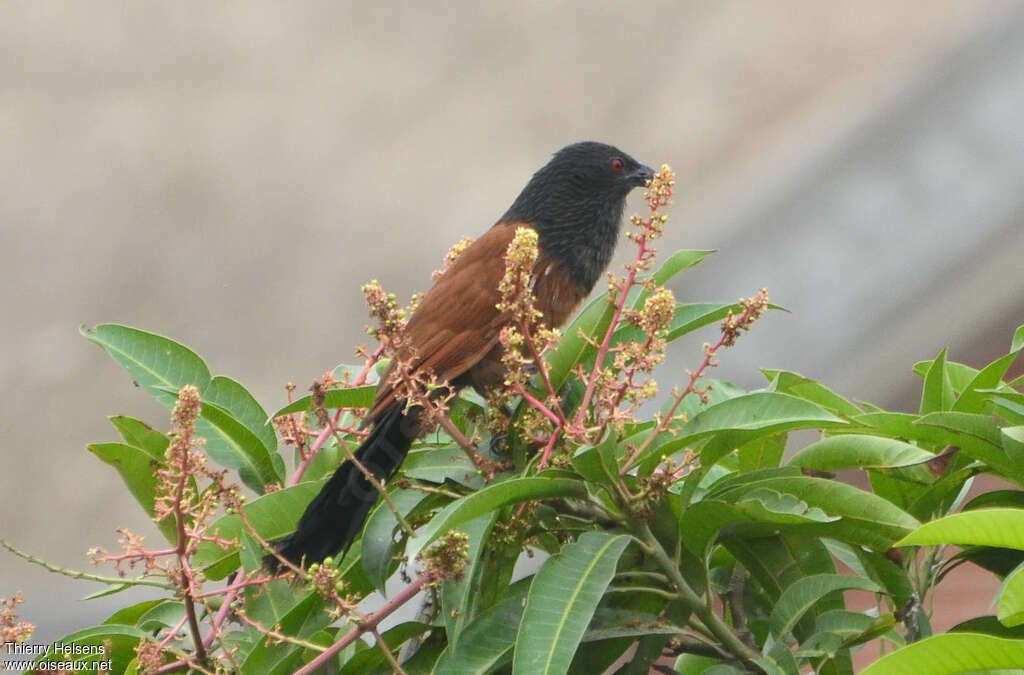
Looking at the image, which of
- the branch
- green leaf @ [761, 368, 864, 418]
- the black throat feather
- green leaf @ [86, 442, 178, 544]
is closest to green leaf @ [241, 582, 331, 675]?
the branch

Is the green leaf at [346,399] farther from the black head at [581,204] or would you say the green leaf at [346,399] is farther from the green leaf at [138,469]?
the black head at [581,204]

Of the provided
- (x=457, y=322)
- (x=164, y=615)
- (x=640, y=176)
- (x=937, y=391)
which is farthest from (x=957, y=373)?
(x=640, y=176)

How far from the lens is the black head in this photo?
2570 millimetres

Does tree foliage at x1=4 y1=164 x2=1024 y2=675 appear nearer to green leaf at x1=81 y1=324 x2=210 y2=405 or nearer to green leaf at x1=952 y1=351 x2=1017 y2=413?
green leaf at x1=952 y1=351 x2=1017 y2=413

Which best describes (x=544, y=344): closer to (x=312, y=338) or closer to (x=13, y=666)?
(x=13, y=666)

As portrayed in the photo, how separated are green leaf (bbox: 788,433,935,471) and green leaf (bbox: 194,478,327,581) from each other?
1.73 ft

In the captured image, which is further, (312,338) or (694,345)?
(312,338)

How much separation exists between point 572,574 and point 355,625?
24 cm

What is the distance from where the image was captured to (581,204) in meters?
2.65

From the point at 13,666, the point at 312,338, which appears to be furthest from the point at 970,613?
the point at 312,338

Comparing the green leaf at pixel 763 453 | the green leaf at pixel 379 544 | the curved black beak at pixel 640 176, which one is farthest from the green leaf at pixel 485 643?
the curved black beak at pixel 640 176

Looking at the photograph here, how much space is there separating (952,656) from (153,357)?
99 centimetres

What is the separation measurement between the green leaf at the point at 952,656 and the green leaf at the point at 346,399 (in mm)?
750

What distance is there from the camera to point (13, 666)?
59.1 inches
